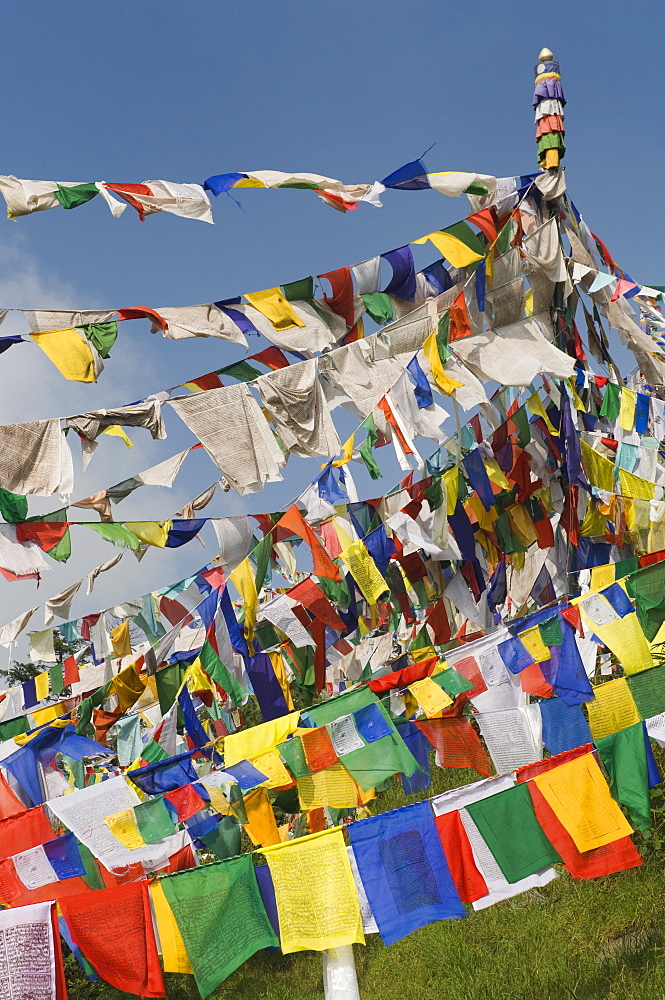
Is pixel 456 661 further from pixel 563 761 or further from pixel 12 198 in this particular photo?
pixel 12 198

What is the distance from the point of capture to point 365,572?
241 inches

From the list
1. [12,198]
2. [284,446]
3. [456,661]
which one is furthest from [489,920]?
[12,198]

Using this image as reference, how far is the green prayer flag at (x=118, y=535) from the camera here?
597 cm

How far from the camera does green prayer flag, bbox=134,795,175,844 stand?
458 cm

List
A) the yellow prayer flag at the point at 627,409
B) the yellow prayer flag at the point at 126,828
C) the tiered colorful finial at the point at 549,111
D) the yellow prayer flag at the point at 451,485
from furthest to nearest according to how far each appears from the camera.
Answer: the yellow prayer flag at the point at 627,409 → the tiered colorful finial at the point at 549,111 → the yellow prayer flag at the point at 451,485 → the yellow prayer flag at the point at 126,828

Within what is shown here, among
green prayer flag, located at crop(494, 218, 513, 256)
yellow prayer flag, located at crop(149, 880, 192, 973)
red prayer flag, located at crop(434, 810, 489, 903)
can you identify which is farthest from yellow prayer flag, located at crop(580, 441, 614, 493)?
yellow prayer flag, located at crop(149, 880, 192, 973)

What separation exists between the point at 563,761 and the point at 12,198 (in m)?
4.21

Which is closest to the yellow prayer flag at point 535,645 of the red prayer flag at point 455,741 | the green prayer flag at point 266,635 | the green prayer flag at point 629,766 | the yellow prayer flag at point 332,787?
the red prayer flag at point 455,741

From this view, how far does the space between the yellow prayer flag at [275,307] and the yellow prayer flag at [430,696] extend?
106 inches

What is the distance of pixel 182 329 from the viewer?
572 cm

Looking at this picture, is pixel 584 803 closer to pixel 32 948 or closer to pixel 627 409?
pixel 32 948

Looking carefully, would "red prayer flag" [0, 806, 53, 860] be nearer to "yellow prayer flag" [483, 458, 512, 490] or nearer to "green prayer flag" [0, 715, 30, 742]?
"green prayer flag" [0, 715, 30, 742]

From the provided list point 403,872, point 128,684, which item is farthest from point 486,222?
point 403,872

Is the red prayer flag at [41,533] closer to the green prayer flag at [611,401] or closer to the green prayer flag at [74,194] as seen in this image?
the green prayer flag at [74,194]
